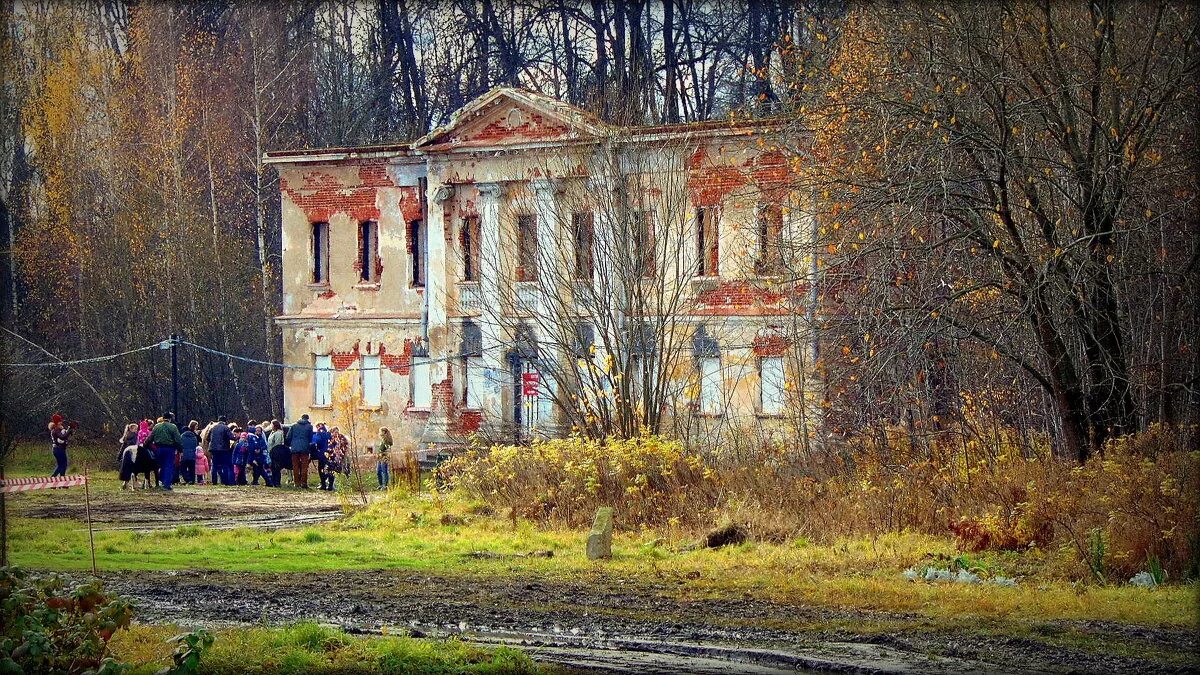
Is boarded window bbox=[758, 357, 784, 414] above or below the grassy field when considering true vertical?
above

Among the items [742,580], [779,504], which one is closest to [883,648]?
[742,580]

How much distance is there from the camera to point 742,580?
55.2 feet

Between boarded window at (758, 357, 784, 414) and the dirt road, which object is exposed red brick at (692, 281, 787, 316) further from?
the dirt road

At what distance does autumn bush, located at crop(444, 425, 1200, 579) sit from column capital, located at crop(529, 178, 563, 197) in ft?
20.3

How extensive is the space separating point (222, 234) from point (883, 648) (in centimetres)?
3944

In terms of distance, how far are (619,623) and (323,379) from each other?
2741 centimetres

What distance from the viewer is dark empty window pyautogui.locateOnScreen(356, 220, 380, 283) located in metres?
39.9

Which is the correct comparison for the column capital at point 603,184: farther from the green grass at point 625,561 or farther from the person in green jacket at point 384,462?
the person in green jacket at point 384,462

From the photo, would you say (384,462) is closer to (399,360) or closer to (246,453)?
(246,453)

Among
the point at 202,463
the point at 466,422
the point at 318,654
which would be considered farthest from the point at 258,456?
the point at 318,654

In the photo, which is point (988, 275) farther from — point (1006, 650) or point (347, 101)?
point (347, 101)

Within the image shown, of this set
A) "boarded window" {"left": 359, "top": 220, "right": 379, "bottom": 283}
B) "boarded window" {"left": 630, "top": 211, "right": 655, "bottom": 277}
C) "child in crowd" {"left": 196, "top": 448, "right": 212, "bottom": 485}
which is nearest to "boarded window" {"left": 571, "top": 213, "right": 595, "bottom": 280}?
"boarded window" {"left": 630, "top": 211, "right": 655, "bottom": 277}

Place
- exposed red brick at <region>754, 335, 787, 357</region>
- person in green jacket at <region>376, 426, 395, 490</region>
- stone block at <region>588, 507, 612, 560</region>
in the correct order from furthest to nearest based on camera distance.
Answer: person in green jacket at <region>376, 426, 395, 490</region> < exposed red brick at <region>754, 335, 787, 357</region> < stone block at <region>588, 507, 612, 560</region>

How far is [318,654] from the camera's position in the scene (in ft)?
39.5
